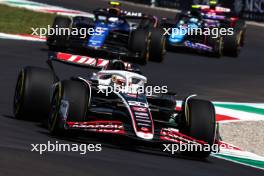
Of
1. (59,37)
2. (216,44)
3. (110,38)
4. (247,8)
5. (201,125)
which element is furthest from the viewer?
(247,8)

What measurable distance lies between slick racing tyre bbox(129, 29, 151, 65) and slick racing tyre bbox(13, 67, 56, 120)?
9.01 m

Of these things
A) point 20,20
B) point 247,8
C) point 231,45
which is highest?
point 231,45

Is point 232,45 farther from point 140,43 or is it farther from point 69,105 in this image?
point 69,105

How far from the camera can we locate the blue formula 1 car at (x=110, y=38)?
21188 millimetres

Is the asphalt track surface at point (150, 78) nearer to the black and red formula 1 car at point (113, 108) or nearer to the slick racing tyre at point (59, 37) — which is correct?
the black and red formula 1 car at point (113, 108)

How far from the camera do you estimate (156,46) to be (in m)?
22.3

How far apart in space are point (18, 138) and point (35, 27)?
17162 mm

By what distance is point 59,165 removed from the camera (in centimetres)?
901

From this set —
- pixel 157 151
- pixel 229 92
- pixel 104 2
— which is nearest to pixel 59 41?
pixel 229 92

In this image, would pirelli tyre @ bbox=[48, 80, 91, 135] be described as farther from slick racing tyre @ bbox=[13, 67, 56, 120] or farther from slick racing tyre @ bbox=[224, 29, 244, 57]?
slick racing tyre @ bbox=[224, 29, 244, 57]

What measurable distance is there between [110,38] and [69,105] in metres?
11.1

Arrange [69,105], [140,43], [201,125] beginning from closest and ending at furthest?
[69,105] → [201,125] → [140,43]

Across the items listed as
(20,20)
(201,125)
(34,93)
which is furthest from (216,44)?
(201,125)

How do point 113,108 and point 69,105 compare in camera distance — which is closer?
point 69,105
